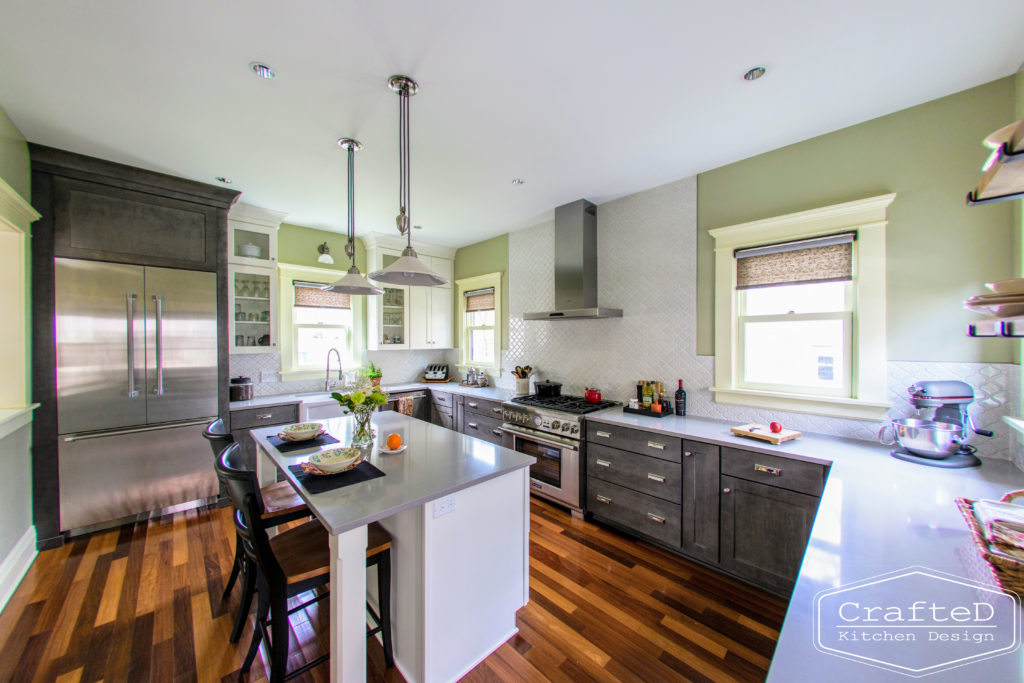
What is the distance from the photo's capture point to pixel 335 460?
5.86 feet

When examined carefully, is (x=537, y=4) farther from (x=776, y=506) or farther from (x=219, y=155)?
(x=776, y=506)

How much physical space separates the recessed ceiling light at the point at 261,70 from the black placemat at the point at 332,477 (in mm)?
1920

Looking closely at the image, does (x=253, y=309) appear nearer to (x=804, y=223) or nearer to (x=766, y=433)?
(x=766, y=433)

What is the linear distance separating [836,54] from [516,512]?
8.66 feet

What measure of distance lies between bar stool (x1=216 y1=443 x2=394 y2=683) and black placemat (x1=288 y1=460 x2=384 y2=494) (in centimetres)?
20

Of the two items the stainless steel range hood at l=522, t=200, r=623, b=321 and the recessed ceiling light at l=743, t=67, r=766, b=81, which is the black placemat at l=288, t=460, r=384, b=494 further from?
the recessed ceiling light at l=743, t=67, r=766, b=81

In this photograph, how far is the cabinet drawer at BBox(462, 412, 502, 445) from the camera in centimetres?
385

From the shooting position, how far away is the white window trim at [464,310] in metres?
4.84

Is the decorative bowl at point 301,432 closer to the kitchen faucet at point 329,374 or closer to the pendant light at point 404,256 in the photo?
the pendant light at point 404,256

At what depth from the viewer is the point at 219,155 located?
276 cm

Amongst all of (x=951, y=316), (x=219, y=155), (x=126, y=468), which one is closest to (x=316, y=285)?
(x=219, y=155)

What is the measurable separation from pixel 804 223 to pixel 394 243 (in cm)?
407

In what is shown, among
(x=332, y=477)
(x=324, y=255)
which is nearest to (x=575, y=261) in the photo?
(x=332, y=477)

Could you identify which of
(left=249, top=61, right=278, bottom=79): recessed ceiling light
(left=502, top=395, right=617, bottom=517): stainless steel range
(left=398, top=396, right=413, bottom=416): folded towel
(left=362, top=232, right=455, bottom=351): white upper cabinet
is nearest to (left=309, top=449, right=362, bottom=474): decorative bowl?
(left=502, top=395, right=617, bottom=517): stainless steel range
